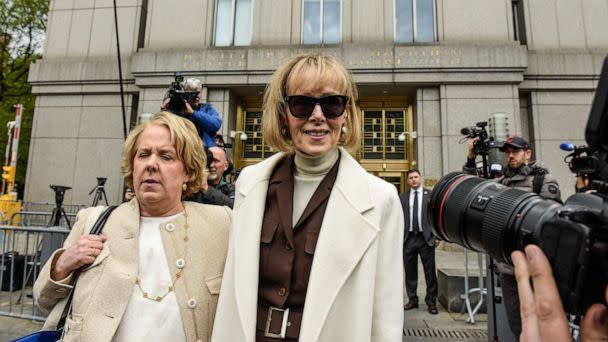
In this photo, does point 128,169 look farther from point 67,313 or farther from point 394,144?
point 394,144

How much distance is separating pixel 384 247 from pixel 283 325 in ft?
1.62

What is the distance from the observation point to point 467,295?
15.4ft

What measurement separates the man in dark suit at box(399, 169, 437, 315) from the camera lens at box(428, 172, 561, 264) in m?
3.21

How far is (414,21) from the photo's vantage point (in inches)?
497

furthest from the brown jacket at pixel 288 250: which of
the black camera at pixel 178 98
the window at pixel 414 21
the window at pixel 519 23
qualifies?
the window at pixel 519 23

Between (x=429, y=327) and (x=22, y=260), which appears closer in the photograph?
(x=429, y=327)

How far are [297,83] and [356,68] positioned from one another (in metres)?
10.9

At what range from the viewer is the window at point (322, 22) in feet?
42.1

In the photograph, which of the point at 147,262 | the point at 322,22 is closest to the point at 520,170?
the point at 147,262

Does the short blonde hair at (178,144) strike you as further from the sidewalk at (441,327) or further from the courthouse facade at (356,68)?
the courthouse facade at (356,68)

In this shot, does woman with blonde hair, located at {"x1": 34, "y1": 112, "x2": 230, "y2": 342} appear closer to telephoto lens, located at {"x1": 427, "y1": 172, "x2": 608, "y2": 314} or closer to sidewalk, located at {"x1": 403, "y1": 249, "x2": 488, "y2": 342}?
telephoto lens, located at {"x1": 427, "y1": 172, "x2": 608, "y2": 314}

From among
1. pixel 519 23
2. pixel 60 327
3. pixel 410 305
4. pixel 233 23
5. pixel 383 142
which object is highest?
pixel 519 23

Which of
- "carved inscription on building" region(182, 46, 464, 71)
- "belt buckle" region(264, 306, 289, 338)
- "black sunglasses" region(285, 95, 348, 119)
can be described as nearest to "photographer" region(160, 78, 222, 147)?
"black sunglasses" region(285, 95, 348, 119)

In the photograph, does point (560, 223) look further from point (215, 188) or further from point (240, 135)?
point (240, 135)
